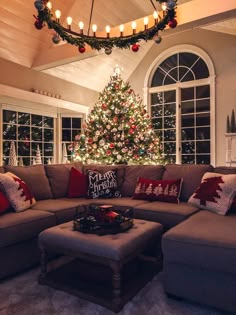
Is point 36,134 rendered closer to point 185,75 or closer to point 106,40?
point 106,40

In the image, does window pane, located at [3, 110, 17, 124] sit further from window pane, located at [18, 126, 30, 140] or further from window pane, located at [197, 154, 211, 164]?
window pane, located at [197, 154, 211, 164]

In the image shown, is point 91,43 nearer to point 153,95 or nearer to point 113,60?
point 113,60

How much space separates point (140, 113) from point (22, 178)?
3085 mm

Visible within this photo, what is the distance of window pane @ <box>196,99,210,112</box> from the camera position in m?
6.47

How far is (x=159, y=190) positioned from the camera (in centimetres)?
338

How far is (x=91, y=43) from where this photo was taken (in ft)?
10.0

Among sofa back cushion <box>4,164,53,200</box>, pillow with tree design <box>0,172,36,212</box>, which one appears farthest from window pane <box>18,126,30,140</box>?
pillow with tree design <box>0,172,36,212</box>

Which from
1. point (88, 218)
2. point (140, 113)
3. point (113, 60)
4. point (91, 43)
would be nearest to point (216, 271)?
point (88, 218)

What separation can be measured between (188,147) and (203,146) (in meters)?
0.36

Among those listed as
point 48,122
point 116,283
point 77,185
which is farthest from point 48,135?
point 116,283

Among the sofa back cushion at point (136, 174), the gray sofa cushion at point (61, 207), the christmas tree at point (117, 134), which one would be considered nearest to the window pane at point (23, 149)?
the christmas tree at point (117, 134)

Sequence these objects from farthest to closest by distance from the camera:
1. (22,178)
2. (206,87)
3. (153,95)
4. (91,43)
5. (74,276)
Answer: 1. (153,95)
2. (206,87)
3. (22,178)
4. (91,43)
5. (74,276)

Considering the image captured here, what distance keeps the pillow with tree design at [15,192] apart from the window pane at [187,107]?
4.80m

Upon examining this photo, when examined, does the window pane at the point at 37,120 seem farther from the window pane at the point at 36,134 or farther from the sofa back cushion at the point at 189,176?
the sofa back cushion at the point at 189,176
